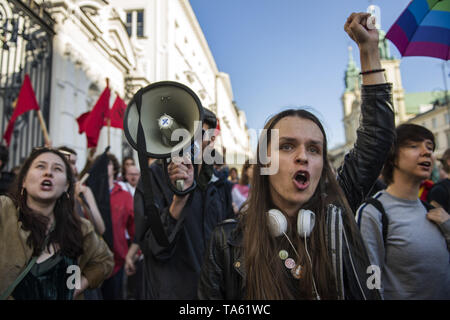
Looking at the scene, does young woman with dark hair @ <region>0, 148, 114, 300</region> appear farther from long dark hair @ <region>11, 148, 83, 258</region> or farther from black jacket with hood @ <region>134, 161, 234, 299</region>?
black jacket with hood @ <region>134, 161, 234, 299</region>

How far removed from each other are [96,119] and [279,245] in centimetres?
390

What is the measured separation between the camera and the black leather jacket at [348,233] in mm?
1117

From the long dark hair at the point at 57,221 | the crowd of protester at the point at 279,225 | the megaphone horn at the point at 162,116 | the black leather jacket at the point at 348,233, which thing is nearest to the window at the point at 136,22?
the crowd of protester at the point at 279,225

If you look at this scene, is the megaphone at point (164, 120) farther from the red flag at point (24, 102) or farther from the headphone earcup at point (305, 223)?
the red flag at point (24, 102)

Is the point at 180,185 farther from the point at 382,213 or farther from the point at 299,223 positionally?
the point at 382,213

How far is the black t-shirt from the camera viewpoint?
8.16 ft

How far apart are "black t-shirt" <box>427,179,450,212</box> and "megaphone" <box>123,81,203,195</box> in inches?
85.5

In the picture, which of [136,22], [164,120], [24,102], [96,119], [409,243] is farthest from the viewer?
[136,22]

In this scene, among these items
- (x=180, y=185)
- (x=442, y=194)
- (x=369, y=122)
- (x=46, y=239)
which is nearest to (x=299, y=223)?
(x=369, y=122)

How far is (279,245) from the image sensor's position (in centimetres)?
125

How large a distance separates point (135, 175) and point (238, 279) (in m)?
4.11

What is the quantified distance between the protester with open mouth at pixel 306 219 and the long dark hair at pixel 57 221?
123 centimetres

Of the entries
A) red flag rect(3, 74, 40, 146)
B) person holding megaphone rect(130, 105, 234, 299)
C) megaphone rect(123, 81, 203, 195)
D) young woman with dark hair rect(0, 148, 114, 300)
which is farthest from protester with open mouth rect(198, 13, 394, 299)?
red flag rect(3, 74, 40, 146)

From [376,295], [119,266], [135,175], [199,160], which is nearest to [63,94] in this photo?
[135,175]
